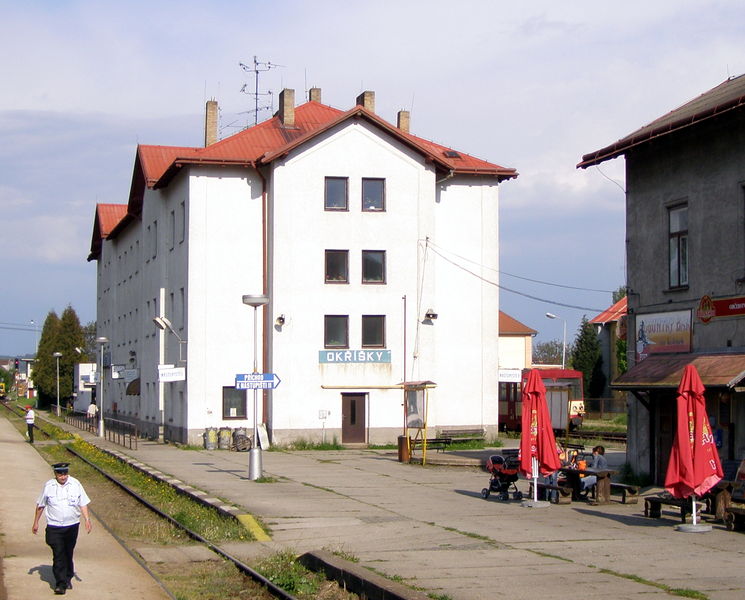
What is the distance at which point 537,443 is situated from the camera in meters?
19.4

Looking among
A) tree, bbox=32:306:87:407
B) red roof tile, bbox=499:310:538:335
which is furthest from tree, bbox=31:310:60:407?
red roof tile, bbox=499:310:538:335

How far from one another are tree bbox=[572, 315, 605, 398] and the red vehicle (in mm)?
22765

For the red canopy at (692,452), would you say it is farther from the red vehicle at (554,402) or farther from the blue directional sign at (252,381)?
the red vehicle at (554,402)

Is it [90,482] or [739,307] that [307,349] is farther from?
[739,307]

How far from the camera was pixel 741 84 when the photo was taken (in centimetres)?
2250

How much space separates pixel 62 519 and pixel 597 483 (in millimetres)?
10876

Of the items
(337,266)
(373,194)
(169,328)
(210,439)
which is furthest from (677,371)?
(169,328)

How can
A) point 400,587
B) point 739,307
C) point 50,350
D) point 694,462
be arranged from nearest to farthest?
point 400,587, point 694,462, point 739,307, point 50,350

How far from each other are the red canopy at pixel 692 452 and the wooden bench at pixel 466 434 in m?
23.2

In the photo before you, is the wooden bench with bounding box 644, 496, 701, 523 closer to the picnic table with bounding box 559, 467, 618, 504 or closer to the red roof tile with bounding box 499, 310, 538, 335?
the picnic table with bounding box 559, 467, 618, 504

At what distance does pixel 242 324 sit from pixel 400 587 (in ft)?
96.6

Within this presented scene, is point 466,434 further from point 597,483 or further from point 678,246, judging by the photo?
point 597,483

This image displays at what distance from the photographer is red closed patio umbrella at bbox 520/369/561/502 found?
1930 cm

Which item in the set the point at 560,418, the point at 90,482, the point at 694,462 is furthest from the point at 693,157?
the point at 560,418
